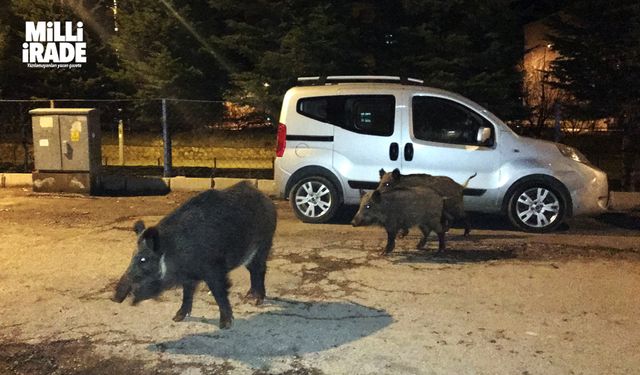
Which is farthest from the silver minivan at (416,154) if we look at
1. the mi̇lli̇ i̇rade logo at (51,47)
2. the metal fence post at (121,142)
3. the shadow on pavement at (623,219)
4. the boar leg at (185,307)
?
the mi̇lli̇ i̇rade logo at (51,47)

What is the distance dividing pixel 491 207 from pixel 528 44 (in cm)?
2487

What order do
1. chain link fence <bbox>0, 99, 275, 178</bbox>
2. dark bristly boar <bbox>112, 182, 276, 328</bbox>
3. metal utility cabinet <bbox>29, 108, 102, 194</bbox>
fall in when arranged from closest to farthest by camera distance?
dark bristly boar <bbox>112, 182, 276, 328</bbox>, metal utility cabinet <bbox>29, 108, 102, 194</bbox>, chain link fence <bbox>0, 99, 275, 178</bbox>

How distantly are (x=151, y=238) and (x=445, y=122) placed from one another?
575 cm

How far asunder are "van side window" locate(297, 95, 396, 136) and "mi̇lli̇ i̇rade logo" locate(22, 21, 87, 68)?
14.9 meters

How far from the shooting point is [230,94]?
20.1 meters

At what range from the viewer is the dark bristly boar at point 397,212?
8094 mm

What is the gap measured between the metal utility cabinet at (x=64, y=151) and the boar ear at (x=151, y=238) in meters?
8.28

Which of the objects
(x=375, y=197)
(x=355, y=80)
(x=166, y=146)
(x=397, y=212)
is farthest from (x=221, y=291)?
(x=166, y=146)

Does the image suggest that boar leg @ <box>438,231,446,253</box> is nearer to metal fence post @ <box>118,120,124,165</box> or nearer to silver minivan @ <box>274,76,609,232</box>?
silver minivan @ <box>274,76,609,232</box>

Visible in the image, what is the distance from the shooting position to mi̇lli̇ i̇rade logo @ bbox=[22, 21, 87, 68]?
22.2 meters

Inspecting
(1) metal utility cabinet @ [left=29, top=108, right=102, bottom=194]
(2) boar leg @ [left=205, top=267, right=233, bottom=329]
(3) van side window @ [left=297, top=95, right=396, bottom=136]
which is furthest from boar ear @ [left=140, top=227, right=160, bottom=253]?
(1) metal utility cabinet @ [left=29, top=108, right=102, bottom=194]

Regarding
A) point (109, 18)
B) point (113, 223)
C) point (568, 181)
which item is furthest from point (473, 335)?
point (109, 18)

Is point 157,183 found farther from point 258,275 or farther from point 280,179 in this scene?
point 258,275

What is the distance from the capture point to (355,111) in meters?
9.98
